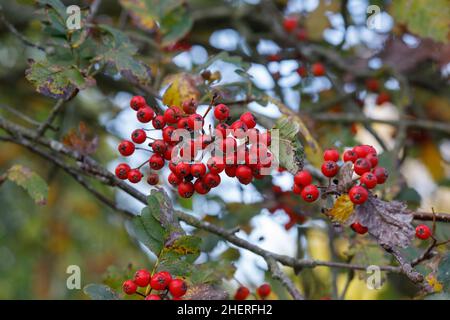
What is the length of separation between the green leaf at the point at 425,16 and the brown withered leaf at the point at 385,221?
4.64 feet

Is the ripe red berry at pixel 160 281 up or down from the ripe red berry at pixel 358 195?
down

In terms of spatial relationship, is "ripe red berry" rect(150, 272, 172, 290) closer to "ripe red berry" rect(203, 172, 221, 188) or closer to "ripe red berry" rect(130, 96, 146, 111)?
"ripe red berry" rect(203, 172, 221, 188)

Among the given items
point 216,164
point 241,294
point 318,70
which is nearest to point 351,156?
point 216,164

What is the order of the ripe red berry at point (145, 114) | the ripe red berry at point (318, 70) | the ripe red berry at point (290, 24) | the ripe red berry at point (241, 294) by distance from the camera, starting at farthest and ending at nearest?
the ripe red berry at point (290, 24), the ripe red berry at point (318, 70), the ripe red berry at point (241, 294), the ripe red berry at point (145, 114)

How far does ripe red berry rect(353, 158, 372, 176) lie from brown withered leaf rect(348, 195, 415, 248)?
0.06 metres

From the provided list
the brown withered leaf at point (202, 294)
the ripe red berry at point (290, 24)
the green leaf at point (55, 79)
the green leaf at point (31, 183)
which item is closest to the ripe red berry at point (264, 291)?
the brown withered leaf at point (202, 294)

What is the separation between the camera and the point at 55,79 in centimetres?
179

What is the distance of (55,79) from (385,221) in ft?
3.21

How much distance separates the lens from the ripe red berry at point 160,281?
5.05ft

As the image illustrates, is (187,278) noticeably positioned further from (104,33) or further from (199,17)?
(199,17)

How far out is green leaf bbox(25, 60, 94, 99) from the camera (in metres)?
1.77

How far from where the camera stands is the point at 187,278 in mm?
1723

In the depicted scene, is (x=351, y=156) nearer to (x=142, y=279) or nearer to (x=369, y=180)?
(x=369, y=180)

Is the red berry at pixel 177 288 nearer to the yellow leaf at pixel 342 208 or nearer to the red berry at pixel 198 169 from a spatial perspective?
the red berry at pixel 198 169
